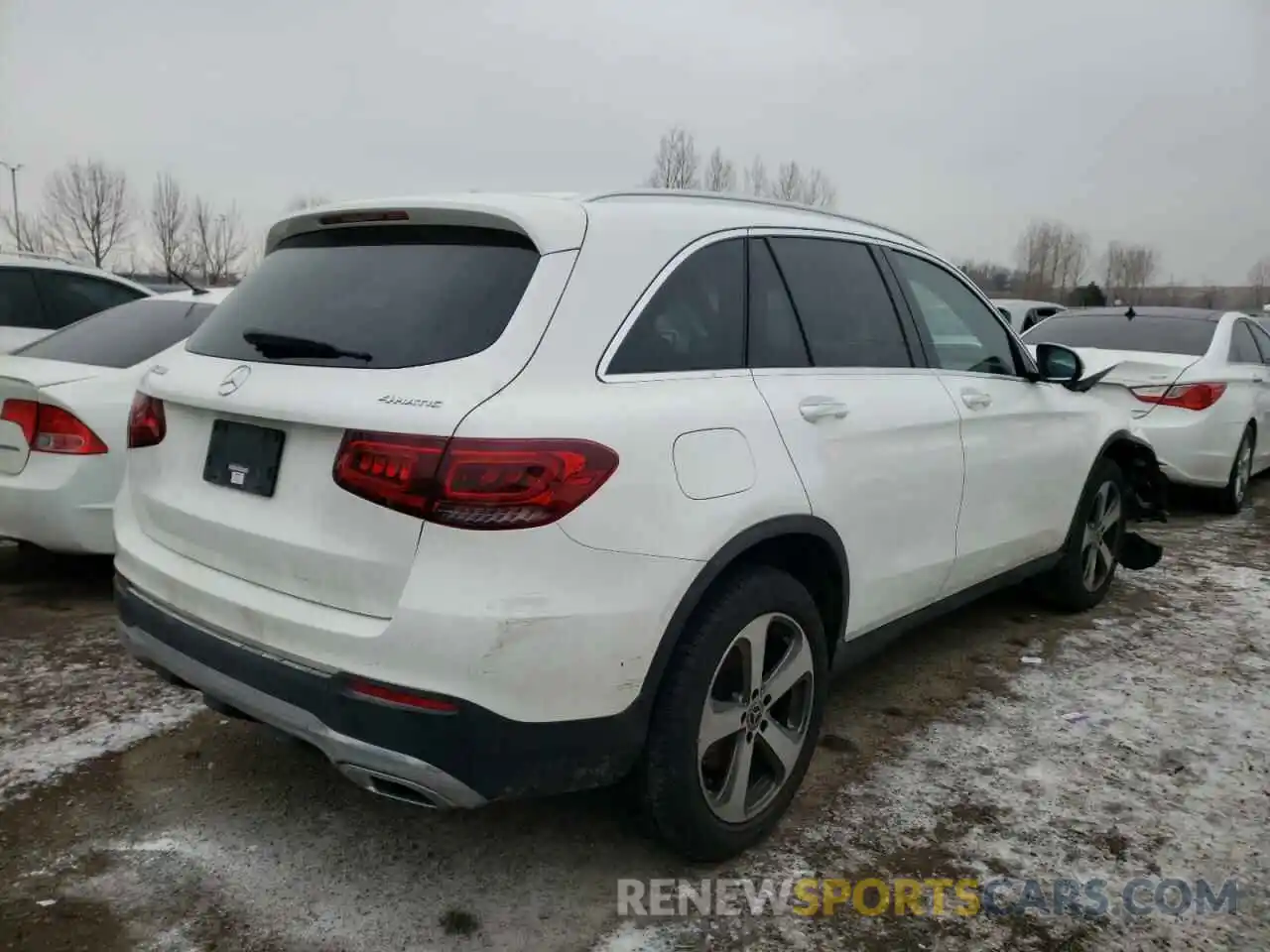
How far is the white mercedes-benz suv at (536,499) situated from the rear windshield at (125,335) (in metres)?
2.16

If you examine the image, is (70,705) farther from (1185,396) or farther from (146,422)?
(1185,396)

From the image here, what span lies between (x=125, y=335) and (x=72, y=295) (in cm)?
290

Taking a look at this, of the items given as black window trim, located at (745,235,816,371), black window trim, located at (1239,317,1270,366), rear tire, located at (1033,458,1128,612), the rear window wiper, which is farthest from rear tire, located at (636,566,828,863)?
black window trim, located at (1239,317,1270,366)

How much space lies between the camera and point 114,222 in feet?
146

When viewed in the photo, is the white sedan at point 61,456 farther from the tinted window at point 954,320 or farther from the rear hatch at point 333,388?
the tinted window at point 954,320

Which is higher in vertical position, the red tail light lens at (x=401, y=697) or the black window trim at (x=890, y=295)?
the black window trim at (x=890, y=295)

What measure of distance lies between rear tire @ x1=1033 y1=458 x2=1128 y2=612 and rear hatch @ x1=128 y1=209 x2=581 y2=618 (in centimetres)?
327

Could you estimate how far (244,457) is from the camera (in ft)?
8.00

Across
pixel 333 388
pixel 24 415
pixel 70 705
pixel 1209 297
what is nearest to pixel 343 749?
pixel 333 388

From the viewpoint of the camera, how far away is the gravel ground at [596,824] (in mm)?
2414

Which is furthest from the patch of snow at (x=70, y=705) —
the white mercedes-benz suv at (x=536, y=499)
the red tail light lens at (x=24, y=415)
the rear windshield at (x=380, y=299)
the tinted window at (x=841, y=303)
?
the tinted window at (x=841, y=303)

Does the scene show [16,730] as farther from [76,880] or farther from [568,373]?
[568,373]

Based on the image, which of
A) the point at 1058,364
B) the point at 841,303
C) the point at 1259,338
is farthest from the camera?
the point at 1259,338

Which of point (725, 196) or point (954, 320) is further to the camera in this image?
point (954, 320)
